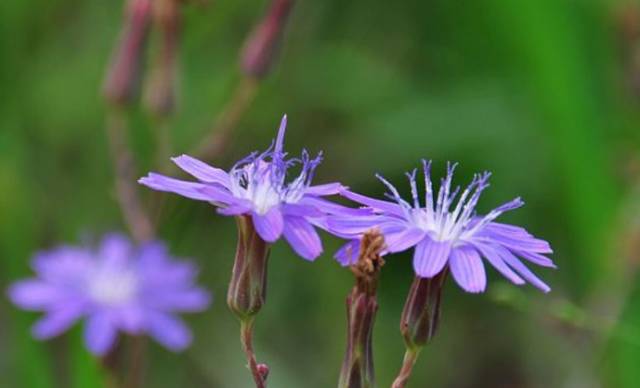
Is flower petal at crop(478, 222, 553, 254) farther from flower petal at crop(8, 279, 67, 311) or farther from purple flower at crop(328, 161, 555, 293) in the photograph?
flower petal at crop(8, 279, 67, 311)

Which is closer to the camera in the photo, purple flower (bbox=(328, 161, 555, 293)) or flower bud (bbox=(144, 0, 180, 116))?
purple flower (bbox=(328, 161, 555, 293))

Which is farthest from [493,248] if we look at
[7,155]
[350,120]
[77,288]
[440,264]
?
[350,120]

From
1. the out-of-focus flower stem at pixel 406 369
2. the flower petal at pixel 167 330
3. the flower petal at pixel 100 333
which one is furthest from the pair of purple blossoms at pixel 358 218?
the flower petal at pixel 167 330

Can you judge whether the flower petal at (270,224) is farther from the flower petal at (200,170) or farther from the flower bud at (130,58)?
the flower bud at (130,58)

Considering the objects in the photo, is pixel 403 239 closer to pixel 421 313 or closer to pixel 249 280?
pixel 421 313

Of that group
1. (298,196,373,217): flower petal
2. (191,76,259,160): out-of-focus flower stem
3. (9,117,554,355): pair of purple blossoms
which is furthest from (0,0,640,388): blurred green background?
(298,196,373,217): flower petal

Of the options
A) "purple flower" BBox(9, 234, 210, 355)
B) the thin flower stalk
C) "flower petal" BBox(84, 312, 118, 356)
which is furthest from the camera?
"purple flower" BBox(9, 234, 210, 355)
